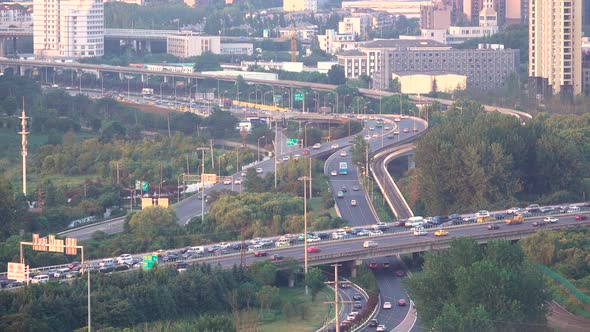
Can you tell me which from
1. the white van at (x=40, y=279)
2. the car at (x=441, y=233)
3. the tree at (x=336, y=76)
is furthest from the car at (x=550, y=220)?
the tree at (x=336, y=76)

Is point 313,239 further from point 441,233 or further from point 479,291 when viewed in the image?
point 479,291

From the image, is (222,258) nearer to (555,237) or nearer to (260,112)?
(555,237)

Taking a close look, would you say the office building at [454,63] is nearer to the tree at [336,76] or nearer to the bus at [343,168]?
the tree at [336,76]

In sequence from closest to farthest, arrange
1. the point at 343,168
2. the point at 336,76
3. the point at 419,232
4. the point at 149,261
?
the point at 149,261 < the point at 419,232 < the point at 343,168 < the point at 336,76

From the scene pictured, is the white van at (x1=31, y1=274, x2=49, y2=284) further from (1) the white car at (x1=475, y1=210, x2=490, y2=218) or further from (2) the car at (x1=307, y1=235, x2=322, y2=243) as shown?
(1) the white car at (x1=475, y1=210, x2=490, y2=218)

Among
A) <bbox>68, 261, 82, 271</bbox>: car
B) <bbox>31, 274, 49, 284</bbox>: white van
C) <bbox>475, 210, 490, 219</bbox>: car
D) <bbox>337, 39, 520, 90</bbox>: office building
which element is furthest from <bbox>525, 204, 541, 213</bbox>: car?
<bbox>337, 39, 520, 90</bbox>: office building

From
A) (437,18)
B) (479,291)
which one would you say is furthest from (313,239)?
(437,18)
